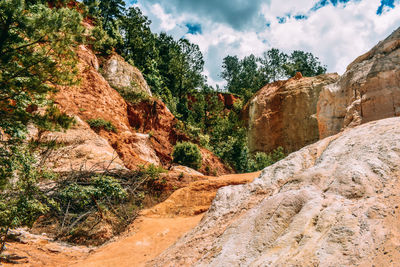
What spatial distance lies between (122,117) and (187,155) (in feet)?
16.9

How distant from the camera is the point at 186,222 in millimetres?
7762

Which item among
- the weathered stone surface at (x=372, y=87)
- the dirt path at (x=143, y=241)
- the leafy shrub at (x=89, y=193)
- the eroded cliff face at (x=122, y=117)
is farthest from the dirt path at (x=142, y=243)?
the weathered stone surface at (x=372, y=87)

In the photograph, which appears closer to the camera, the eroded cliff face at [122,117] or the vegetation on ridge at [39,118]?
the vegetation on ridge at [39,118]

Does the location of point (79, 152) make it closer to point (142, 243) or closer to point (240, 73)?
point (142, 243)

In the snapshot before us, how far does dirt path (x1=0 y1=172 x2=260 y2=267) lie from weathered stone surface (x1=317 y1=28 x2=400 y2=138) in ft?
17.5

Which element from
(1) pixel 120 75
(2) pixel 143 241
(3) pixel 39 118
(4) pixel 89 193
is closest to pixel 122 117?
(1) pixel 120 75

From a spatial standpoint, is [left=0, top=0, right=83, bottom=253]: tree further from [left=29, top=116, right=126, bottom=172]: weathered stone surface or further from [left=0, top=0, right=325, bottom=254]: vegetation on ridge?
[left=29, top=116, right=126, bottom=172]: weathered stone surface

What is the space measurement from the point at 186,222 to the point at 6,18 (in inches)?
263

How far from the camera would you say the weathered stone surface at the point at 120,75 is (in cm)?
1978

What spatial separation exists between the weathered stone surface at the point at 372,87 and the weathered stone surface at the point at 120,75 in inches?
602

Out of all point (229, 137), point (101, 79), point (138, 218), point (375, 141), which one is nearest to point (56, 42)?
point (138, 218)

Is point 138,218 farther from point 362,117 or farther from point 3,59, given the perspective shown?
point 362,117

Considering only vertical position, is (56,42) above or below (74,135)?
above

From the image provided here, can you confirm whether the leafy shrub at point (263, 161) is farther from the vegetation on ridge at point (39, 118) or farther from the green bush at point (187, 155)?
the vegetation on ridge at point (39, 118)
